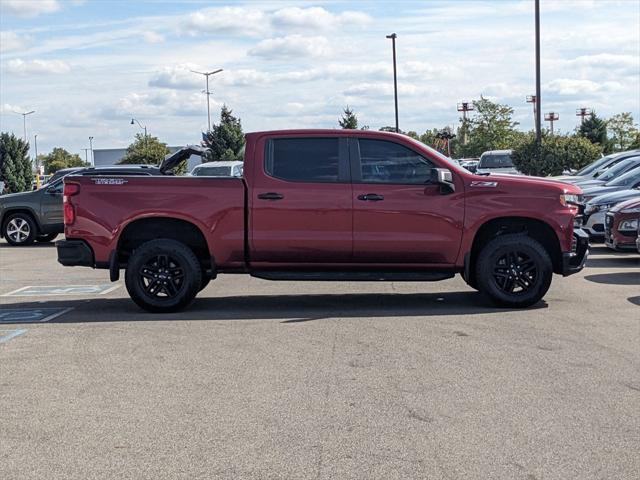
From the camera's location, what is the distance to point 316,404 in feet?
21.8

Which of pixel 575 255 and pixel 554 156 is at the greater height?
pixel 554 156

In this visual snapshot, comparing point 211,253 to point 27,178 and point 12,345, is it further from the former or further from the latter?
point 27,178

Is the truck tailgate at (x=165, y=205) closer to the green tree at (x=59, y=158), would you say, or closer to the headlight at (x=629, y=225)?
the headlight at (x=629, y=225)

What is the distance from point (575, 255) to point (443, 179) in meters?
1.80

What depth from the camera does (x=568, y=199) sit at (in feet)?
35.4

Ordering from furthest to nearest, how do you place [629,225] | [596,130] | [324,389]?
[596,130]
[629,225]
[324,389]

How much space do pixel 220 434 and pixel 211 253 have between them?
4.98 metres

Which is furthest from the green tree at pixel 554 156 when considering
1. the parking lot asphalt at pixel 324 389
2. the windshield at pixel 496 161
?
the parking lot asphalt at pixel 324 389

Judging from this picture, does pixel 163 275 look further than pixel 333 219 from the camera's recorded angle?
Yes

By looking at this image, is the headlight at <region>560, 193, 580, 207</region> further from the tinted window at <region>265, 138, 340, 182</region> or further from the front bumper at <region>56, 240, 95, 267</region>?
the front bumper at <region>56, 240, 95, 267</region>

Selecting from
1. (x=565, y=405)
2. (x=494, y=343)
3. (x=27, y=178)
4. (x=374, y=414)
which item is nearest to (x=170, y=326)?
(x=494, y=343)

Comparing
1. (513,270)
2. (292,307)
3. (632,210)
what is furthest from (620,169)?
(292,307)

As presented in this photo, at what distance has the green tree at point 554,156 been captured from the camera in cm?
3553

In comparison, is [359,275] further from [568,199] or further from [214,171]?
[214,171]
